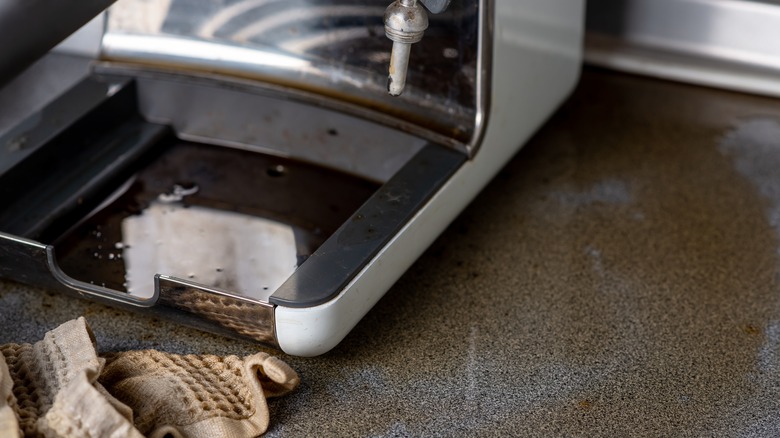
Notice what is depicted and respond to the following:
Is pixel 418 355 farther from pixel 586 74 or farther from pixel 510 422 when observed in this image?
pixel 586 74

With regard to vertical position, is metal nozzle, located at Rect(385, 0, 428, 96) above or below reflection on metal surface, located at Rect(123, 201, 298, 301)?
above

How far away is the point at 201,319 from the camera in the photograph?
0.96 m

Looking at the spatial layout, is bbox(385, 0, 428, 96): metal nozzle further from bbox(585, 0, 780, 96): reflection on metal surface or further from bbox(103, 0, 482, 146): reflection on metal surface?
bbox(585, 0, 780, 96): reflection on metal surface

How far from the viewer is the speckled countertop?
95 centimetres

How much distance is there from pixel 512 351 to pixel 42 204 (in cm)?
56

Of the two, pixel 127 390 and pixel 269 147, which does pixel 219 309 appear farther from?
pixel 269 147

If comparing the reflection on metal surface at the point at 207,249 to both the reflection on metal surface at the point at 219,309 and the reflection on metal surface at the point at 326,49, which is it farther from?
the reflection on metal surface at the point at 326,49

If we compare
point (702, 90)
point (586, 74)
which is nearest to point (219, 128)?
point (586, 74)

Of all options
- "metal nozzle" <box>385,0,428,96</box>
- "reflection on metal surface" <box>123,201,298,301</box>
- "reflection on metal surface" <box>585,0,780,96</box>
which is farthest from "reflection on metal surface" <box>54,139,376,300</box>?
"reflection on metal surface" <box>585,0,780,96</box>

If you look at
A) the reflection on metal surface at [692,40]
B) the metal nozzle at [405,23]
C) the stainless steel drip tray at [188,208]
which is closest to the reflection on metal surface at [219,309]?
the stainless steel drip tray at [188,208]

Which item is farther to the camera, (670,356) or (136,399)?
(670,356)

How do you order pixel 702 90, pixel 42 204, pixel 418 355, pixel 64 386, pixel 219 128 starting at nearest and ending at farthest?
1. pixel 64 386
2. pixel 418 355
3. pixel 42 204
4. pixel 219 128
5. pixel 702 90

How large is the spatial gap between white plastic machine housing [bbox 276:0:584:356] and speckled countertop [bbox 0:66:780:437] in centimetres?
6

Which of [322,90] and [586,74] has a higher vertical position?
[322,90]
